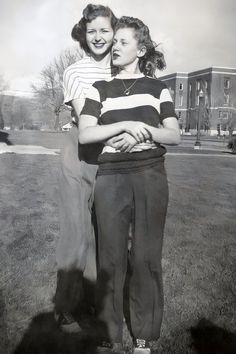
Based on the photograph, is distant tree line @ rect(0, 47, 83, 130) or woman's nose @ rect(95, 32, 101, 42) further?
distant tree line @ rect(0, 47, 83, 130)

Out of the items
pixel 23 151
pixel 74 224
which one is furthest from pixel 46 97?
pixel 23 151

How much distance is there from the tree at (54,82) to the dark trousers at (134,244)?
71 cm

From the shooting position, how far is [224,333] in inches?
70.1

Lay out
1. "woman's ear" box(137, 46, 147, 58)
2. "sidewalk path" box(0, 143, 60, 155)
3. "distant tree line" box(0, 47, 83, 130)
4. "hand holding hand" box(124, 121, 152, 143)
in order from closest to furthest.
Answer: "hand holding hand" box(124, 121, 152, 143) → "woman's ear" box(137, 46, 147, 58) → "distant tree line" box(0, 47, 83, 130) → "sidewalk path" box(0, 143, 60, 155)

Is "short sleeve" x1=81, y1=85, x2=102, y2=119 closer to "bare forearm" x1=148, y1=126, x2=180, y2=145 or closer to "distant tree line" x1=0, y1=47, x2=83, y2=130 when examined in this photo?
"bare forearm" x1=148, y1=126, x2=180, y2=145

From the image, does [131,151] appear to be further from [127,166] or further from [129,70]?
[129,70]

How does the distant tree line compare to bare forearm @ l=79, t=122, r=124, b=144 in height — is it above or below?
above

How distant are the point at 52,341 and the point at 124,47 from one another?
113 centimetres

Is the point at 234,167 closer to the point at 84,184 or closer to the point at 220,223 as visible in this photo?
the point at 220,223

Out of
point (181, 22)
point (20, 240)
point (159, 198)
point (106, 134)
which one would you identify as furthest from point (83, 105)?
point (20, 240)

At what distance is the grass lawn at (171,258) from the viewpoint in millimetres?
1876

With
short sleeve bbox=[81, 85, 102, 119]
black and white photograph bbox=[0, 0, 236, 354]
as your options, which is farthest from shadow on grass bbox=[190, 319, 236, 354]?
short sleeve bbox=[81, 85, 102, 119]

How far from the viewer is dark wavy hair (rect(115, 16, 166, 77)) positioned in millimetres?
1493

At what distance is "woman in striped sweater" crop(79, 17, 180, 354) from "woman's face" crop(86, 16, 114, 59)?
0.11 metres
